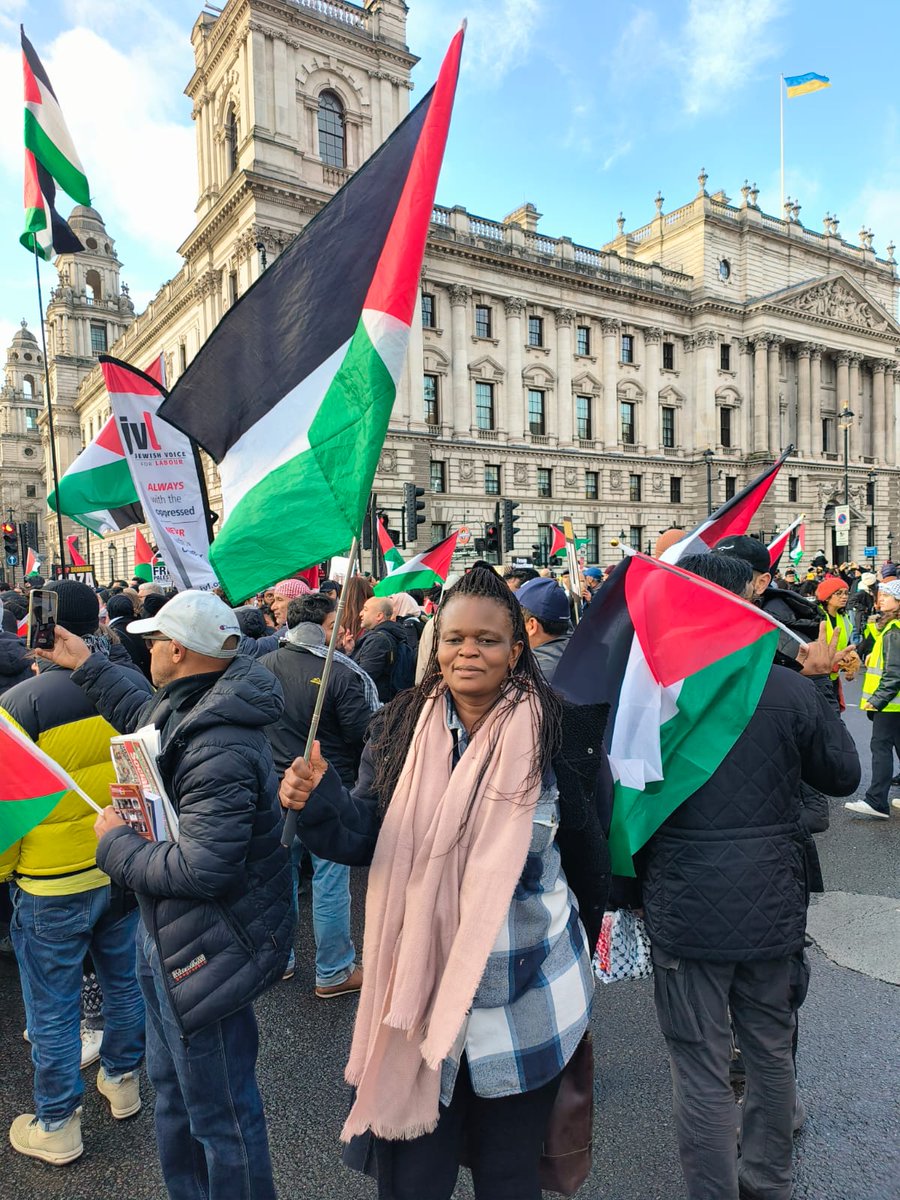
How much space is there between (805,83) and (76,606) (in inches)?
2209

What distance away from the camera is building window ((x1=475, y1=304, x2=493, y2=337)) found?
3909 centimetres

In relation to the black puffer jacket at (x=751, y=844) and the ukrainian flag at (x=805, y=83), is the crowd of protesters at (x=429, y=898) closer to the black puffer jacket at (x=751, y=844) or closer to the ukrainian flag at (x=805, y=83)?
the black puffer jacket at (x=751, y=844)

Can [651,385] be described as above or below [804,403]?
above

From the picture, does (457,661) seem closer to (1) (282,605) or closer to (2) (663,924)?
(2) (663,924)

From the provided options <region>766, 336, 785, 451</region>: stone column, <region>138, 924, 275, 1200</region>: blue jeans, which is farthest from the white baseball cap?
<region>766, 336, 785, 451</region>: stone column

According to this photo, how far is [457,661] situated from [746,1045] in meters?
1.66

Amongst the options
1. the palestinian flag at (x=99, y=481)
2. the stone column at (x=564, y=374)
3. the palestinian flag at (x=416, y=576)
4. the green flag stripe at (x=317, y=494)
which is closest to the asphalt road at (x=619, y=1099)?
the green flag stripe at (x=317, y=494)

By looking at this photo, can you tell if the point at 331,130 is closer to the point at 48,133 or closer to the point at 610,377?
the point at 610,377

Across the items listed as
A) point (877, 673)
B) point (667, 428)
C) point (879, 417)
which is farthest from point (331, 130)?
point (879, 417)

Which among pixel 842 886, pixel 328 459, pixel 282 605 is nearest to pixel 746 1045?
pixel 328 459

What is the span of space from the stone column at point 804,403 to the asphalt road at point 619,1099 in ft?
169

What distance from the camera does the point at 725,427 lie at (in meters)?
47.3

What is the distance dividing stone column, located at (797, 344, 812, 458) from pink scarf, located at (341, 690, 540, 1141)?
177ft

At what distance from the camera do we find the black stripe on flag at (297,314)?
2385 millimetres
